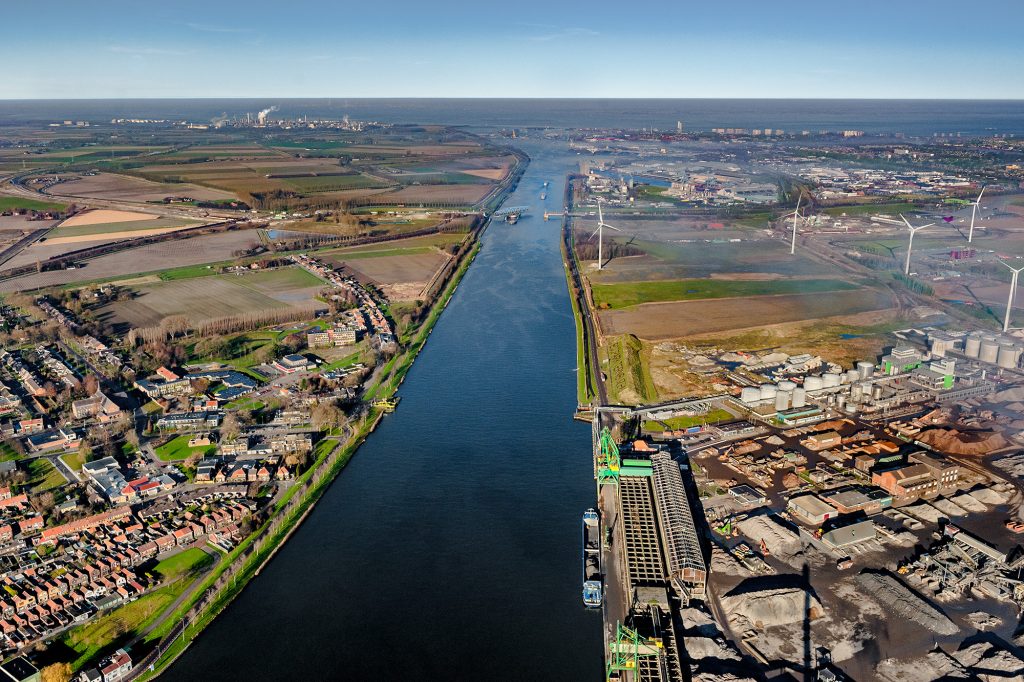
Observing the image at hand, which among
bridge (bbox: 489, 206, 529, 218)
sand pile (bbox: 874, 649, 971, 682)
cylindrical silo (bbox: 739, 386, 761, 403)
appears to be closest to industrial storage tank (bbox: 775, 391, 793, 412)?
cylindrical silo (bbox: 739, 386, 761, 403)

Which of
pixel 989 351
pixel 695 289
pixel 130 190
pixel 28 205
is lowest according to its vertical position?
pixel 695 289

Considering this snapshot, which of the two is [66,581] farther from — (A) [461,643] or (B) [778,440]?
(B) [778,440]

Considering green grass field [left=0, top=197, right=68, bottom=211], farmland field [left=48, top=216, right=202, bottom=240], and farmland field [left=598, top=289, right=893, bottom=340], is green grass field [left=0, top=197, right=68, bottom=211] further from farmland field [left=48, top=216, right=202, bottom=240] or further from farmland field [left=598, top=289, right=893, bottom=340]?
farmland field [left=598, top=289, right=893, bottom=340]

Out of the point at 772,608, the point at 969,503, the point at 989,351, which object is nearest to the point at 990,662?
the point at 772,608

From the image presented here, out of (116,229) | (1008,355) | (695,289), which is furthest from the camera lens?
(116,229)

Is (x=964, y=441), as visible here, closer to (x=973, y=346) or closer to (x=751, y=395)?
(x=751, y=395)

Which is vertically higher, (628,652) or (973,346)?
(973,346)

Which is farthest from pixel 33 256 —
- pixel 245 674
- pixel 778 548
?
pixel 778 548
